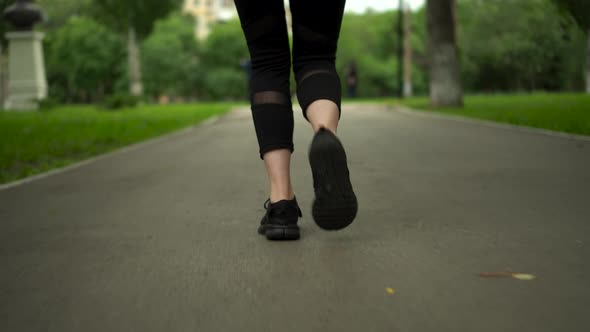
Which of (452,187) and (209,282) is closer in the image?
(209,282)

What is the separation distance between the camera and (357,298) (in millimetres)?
2473

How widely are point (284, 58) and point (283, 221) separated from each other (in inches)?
29.5

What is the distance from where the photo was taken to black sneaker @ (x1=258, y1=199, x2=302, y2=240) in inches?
132

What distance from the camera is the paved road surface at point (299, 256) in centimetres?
231

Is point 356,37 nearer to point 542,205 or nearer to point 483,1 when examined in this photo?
point 483,1

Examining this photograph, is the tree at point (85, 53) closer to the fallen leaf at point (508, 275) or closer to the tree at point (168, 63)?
the tree at point (168, 63)

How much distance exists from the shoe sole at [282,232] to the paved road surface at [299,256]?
0.06 metres

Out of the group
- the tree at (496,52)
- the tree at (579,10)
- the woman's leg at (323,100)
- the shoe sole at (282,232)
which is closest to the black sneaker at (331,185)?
the woman's leg at (323,100)

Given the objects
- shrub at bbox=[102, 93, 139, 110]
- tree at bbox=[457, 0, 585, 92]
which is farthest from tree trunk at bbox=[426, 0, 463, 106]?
tree at bbox=[457, 0, 585, 92]

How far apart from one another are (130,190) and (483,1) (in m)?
62.2

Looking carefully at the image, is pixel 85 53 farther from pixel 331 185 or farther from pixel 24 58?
pixel 331 185

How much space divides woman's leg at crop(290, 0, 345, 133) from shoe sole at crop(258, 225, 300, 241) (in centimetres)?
48

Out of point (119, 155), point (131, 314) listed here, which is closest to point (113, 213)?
point (131, 314)

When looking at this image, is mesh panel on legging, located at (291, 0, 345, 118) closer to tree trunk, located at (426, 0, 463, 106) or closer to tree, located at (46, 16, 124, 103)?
tree trunk, located at (426, 0, 463, 106)
